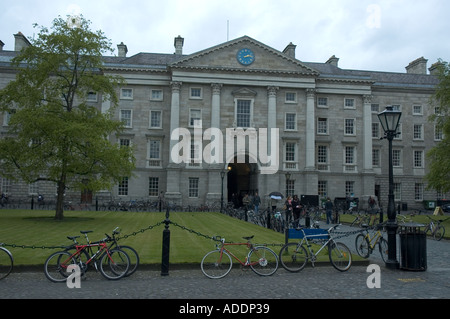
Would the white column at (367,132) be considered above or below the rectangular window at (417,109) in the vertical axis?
below

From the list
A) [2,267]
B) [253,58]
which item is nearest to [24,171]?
[2,267]

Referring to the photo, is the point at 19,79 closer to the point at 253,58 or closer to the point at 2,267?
the point at 2,267

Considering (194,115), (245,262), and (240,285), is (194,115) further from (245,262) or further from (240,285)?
(240,285)

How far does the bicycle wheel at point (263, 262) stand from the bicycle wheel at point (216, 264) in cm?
62

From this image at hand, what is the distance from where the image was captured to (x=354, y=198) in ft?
149

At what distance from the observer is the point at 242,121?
45250 mm

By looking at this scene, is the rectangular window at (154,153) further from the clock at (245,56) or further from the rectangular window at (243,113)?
the clock at (245,56)

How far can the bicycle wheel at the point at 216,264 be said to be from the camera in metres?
10.1

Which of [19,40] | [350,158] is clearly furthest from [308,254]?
[19,40]

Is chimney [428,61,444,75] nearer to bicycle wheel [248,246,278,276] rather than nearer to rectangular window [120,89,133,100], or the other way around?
bicycle wheel [248,246,278,276]

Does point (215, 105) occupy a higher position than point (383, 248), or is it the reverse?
point (215, 105)

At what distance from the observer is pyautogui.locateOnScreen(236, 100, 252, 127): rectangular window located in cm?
4519

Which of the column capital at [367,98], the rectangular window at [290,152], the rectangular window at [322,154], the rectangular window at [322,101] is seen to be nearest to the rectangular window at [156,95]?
the rectangular window at [290,152]

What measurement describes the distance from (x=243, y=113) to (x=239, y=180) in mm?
9727
